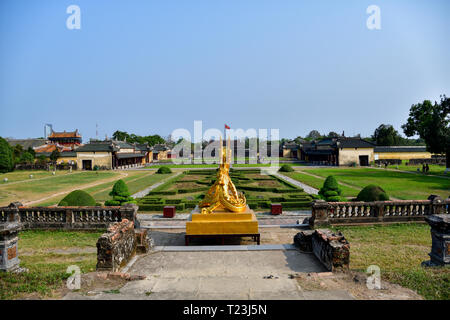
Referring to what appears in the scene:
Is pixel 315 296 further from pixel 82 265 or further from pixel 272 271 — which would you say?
pixel 82 265

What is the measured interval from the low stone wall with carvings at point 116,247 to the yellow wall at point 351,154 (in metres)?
59.7

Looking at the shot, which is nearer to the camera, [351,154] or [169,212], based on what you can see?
[169,212]

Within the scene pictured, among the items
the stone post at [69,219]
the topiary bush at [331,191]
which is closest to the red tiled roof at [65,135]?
the stone post at [69,219]

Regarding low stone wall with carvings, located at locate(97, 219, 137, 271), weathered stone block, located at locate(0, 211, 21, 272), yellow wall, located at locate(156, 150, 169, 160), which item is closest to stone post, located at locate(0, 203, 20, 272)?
weathered stone block, located at locate(0, 211, 21, 272)

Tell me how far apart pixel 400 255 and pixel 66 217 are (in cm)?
1502

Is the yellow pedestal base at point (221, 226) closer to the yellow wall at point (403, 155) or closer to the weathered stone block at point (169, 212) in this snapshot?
the weathered stone block at point (169, 212)

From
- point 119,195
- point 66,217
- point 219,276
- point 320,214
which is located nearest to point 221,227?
point 219,276

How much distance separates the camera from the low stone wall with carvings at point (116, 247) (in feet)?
24.5

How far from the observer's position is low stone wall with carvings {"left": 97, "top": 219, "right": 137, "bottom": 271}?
7.46 m

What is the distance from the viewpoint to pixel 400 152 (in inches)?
2719

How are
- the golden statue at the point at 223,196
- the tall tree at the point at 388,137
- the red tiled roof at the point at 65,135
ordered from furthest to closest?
the red tiled roof at the point at 65,135
the tall tree at the point at 388,137
the golden statue at the point at 223,196

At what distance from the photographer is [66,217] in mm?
14188

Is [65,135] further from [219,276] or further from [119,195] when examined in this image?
[219,276]

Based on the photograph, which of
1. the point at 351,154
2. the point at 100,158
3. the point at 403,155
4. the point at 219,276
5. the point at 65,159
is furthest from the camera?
the point at 403,155
